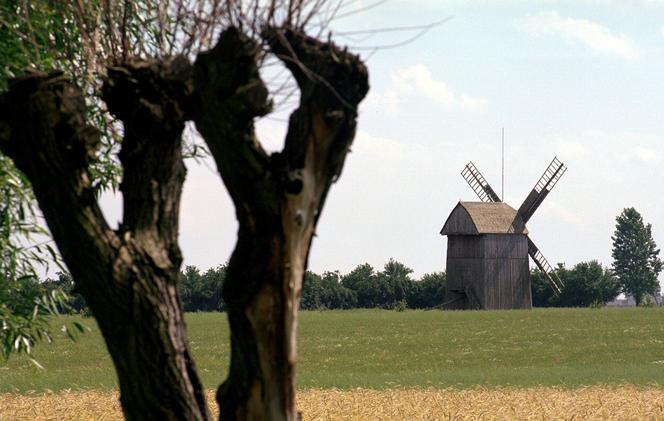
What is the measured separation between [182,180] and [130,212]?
566 millimetres

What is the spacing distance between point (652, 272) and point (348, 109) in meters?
135

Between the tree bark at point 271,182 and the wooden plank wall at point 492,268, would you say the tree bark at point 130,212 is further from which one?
the wooden plank wall at point 492,268

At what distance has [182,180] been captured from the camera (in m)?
9.00

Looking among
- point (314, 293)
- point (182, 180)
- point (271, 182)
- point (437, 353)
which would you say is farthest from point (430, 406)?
point (314, 293)

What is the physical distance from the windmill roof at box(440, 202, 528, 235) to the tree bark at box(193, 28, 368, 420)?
230ft

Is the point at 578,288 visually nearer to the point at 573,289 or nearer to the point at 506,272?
the point at 573,289

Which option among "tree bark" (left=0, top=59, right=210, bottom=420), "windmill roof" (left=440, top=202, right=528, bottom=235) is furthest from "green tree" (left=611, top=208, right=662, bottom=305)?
"tree bark" (left=0, top=59, right=210, bottom=420)

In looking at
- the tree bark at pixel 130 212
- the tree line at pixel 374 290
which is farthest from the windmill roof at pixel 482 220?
the tree bark at pixel 130 212

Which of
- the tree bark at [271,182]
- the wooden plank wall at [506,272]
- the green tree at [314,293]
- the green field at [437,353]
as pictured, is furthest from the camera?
the green tree at [314,293]

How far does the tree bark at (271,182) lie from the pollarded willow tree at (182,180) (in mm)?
11

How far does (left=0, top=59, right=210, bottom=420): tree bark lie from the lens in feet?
27.5

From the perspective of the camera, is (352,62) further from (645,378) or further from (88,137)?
(645,378)

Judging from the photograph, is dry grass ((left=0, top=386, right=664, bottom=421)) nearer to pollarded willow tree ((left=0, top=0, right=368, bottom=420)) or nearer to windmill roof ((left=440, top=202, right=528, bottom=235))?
pollarded willow tree ((left=0, top=0, right=368, bottom=420))

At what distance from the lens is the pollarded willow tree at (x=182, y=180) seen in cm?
802
